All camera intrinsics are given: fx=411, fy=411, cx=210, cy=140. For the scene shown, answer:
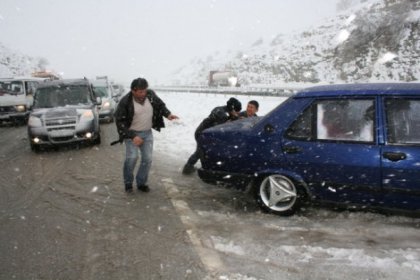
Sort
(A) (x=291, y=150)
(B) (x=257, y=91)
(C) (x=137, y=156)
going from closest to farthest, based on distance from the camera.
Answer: (A) (x=291, y=150) → (C) (x=137, y=156) → (B) (x=257, y=91)

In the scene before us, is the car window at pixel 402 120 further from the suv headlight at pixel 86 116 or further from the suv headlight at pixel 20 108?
the suv headlight at pixel 20 108

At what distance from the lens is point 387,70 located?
3691 centimetres

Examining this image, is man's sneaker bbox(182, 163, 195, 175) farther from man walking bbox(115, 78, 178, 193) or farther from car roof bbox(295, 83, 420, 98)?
car roof bbox(295, 83, 420, 98)

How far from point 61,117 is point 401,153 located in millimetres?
8263

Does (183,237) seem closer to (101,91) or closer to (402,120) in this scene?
(402,120)

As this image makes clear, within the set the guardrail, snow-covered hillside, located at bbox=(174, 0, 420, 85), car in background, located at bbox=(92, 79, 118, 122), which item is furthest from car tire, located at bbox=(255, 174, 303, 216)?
snow-covered hillside, located at bbox=(174, 0, 420, 85)

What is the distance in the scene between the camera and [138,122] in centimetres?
604

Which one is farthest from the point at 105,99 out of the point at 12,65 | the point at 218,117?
the point at 12,65

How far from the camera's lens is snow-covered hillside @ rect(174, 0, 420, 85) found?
37625mm

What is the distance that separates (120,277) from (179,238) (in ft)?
3.20

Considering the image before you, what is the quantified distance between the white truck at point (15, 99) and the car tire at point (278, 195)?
1428cm

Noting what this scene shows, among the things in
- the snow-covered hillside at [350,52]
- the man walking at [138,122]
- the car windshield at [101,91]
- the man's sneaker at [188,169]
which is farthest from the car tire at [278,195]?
the snow-covered hillside at [350,52]

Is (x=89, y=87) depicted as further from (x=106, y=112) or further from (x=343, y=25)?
(x=343, y=25)

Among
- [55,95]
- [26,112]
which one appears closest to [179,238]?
[55,95]
